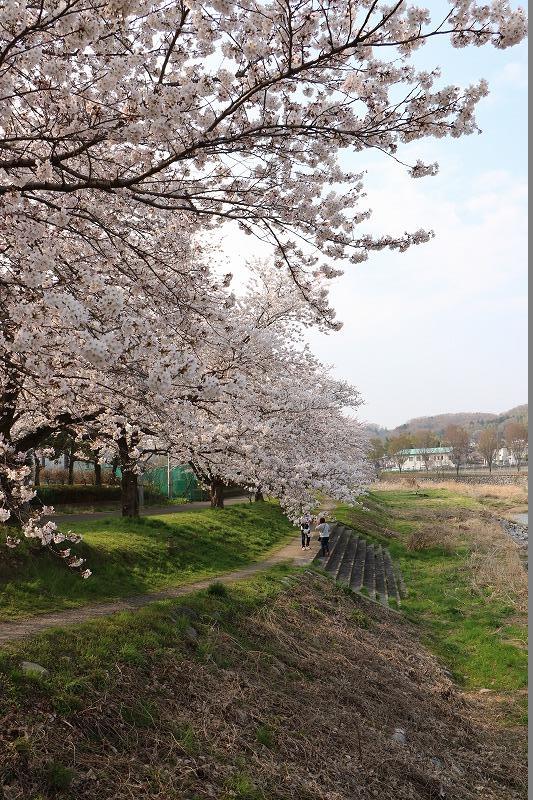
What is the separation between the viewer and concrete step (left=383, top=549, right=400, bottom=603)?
19.3 metres

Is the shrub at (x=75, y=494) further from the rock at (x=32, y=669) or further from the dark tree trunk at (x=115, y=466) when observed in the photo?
the rock at (x=32, y=669)

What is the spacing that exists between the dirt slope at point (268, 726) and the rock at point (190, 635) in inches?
1.6

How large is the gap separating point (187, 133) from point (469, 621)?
607 inches

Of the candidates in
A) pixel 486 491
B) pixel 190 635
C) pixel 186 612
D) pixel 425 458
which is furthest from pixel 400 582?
pixel 425 458

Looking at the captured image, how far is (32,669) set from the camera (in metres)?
6.40

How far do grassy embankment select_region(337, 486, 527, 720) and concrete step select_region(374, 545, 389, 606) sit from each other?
2.18ft

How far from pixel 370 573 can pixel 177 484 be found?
15844 mm

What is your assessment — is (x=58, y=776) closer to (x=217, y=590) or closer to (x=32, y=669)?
(x=32, y=669)

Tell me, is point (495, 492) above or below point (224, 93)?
below

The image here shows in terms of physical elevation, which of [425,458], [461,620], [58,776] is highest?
[58,776]

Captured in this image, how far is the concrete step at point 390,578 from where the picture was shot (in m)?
19.3

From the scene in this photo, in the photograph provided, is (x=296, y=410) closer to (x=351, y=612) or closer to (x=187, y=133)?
(x=351, y=612)

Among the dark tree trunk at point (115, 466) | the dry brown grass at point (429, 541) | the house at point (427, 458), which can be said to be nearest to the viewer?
the dark tree trunk at point (115, 466)

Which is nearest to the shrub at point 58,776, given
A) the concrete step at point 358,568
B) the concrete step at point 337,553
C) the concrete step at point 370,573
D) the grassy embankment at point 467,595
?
the grassy embankment at point 467,595
